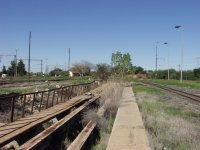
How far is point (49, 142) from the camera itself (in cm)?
1086

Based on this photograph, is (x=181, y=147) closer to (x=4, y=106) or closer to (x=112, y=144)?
(x=112, y=144)

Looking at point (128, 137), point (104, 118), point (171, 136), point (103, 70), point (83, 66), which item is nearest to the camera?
point (128, 137)

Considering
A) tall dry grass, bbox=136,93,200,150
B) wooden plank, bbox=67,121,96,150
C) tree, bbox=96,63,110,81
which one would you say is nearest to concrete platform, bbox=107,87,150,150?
tall dry grass, bbox=136,93,200,150

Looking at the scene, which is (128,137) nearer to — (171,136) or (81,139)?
(81,139)

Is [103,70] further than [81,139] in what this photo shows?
Yes

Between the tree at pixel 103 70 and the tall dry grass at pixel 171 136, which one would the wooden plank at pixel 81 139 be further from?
the tree at pixel 103 70

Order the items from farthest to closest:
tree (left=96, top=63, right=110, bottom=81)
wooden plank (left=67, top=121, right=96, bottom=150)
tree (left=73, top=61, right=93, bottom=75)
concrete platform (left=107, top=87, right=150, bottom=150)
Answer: tree (left=73, top=61, right=93, bottom=75)
tree (left=96, top=63, right=110, bottom=81)
wooden plank (left=67, top=121, right=96, bottom=150)
concrete platform (left=107, top=87, right=150, bottom=150)

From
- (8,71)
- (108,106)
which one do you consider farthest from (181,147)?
(8,71)

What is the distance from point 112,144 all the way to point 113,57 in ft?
197

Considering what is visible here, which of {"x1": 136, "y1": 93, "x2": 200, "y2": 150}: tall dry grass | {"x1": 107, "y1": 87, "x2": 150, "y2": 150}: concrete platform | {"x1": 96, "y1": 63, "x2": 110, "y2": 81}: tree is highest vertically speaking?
{"x1": 96, "y1": 63, "x2": 110, "y2": 81}: tree

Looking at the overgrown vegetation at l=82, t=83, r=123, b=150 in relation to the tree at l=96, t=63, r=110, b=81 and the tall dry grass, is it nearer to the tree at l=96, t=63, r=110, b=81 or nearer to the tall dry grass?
the tall dry grass

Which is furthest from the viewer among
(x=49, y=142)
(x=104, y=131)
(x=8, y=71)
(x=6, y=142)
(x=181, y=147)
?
(x=8, y=71)

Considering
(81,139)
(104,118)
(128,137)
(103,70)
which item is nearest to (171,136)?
(128,137)

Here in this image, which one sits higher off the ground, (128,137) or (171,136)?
(128,137)
